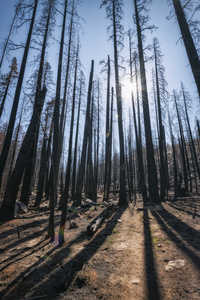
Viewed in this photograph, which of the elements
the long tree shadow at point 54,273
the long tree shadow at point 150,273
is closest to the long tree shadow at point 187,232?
the long tree shadow at point 150,273

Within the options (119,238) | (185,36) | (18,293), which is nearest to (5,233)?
(18,293)

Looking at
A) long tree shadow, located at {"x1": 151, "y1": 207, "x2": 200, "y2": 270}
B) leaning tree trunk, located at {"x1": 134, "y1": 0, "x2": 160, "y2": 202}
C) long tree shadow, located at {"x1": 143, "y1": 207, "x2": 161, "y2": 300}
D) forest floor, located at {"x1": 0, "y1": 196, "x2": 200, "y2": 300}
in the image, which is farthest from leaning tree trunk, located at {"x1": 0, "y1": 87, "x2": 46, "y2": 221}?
leaning tree trunk, located at {"x1": 134, "y1": 0, "x2": 160, "y2": 202}

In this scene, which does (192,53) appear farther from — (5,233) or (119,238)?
(5,233)

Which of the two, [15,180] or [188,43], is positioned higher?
[188,43]

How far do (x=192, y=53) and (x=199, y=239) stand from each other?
6505 millimetres

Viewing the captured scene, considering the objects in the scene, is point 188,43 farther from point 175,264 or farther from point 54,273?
point 54,273

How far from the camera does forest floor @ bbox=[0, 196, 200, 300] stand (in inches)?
78.4

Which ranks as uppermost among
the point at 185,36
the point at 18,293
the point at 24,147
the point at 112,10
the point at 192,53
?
the point at 112,10

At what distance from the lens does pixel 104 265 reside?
2.68 metres

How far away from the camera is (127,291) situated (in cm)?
201

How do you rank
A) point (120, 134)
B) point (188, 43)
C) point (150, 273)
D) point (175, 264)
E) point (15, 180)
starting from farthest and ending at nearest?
point (120, 134)
point (15, 180)
point (188, 43)
point (175, 264)
point (150, 273)

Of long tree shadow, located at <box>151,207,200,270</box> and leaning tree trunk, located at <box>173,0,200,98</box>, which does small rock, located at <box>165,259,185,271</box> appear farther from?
leaning tree trunk, located at <box>173,0,200,98</box>

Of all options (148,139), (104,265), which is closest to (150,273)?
(104,265)

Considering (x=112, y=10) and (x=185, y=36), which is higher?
(x=112, y=10)
